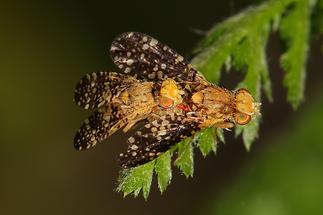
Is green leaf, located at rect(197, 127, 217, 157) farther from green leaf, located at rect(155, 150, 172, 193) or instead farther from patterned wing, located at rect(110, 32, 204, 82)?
patterned wing, located at rect(110, 32, 204, 82)

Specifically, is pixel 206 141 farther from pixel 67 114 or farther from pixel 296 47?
pixel 67 114

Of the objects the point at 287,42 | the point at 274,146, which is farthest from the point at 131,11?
the point at 287,42

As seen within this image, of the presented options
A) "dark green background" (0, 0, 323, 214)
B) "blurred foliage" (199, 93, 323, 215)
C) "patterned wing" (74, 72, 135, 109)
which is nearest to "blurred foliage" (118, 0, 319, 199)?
"patterned wing" (74, 72, 135, 109)

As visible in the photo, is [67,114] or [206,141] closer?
[206,141]

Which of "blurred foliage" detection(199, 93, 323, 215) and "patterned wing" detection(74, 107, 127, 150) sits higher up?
"blurred foliage" detection(199, 93, 323, 215)

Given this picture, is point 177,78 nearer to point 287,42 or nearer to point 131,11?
point 287,42

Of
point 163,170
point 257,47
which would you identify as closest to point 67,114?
point 257,47

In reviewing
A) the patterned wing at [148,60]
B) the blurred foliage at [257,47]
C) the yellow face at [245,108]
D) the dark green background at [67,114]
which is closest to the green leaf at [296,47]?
the blurred foliage at [257,47]

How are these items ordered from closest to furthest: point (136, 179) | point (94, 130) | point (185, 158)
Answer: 1. point (136, 179)
2. point (185, 158)
3. point (94, 130)

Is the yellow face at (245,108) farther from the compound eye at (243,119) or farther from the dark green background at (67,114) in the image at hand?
the dark green background at (67,114)
